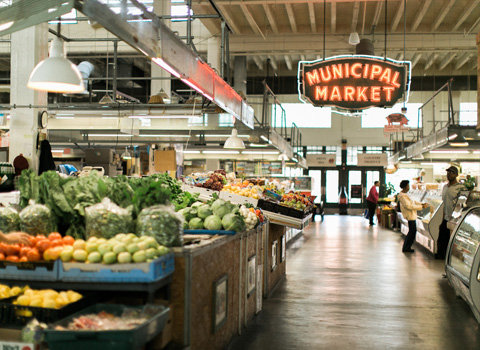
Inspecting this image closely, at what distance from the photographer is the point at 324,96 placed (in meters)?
8.79

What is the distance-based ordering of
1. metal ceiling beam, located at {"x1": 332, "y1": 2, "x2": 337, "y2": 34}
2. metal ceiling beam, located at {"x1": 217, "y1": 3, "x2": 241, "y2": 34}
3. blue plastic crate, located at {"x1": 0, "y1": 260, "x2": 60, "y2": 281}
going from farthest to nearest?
metal ceiling beam, located at {"x1": 217, "y1": 3, "x2": 241, "y2": 34} → metal ceiling beam, located at {"x1": 332, "y1": 2, "x2": 337, "y2": 34} → blue plastic crate, located at {"x1": 0, "y1": 260, "x2": 60, "y2": 281}

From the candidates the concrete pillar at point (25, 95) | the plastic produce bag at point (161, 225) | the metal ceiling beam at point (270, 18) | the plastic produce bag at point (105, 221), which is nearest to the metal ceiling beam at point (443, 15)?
the metal ceiling beam at point (270, 18)

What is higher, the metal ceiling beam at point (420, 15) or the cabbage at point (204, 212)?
the metal ceiling beam at point (420, 15)

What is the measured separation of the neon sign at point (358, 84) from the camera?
344 inches

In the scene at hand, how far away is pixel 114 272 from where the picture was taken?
324 cm

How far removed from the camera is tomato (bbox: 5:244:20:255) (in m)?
3.47

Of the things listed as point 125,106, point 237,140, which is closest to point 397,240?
point 237,140

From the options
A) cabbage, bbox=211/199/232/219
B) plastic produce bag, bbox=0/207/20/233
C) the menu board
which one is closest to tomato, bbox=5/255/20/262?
→ plastic produce bag, bbox=0/207/20/233

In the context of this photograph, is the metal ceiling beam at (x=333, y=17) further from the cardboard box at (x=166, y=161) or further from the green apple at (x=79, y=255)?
the green apple at (x=79, y=255)

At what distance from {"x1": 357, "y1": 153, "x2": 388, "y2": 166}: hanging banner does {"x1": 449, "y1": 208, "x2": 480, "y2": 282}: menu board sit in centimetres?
1957

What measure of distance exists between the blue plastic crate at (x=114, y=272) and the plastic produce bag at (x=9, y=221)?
0.90 m

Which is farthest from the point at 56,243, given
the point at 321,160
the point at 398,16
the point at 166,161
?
the point at 321,160

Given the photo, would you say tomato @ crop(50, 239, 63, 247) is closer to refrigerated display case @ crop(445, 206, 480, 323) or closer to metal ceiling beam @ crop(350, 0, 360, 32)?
refrigerated display case @ crop(445, 206, 480, 323)

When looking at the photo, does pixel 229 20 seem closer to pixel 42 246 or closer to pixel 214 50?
pixel 214 50
